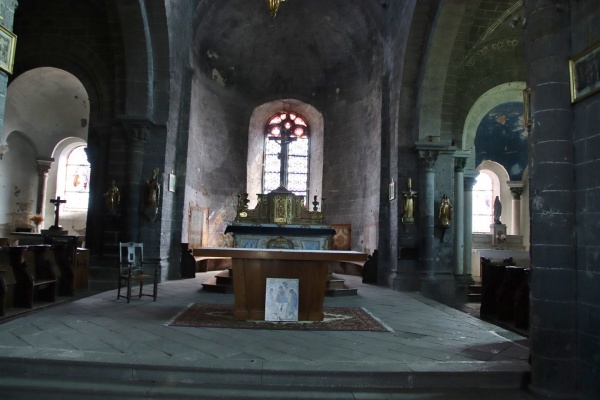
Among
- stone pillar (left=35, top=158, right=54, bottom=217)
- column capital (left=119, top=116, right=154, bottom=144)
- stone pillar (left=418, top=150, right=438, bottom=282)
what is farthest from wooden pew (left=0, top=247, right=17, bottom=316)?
stone pillar (left=35, top=158, right=54, bottom=217)

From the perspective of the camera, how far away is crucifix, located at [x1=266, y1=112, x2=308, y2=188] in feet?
→ 55.2

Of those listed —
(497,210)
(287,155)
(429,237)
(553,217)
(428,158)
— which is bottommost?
(429,237)

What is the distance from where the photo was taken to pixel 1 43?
4590 millimetres

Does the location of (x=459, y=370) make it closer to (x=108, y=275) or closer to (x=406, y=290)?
(x=406, y=290)

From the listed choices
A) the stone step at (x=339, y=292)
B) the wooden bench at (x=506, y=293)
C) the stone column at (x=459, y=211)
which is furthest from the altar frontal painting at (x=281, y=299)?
the stone column at (x=459, y=211)

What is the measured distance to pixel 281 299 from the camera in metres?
5.87

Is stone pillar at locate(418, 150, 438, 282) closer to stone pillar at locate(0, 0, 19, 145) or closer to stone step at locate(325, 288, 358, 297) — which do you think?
stone step at locate(325, 288, 358, 297)

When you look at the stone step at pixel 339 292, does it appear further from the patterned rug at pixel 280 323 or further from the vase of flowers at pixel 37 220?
the vase of flowers at pixel 37 220

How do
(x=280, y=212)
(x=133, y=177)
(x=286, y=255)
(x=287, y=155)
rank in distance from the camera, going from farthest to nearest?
1. (x=287, y=155)
2. (x=280, y=212)
3. (x=133, y=177)
4. (x=286, y=255)

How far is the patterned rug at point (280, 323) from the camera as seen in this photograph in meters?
5.65

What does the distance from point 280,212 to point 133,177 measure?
3353 millimetres

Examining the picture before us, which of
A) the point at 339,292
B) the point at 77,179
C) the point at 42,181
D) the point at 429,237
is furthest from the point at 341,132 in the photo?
the point at 42,181

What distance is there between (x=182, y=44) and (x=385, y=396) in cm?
1033

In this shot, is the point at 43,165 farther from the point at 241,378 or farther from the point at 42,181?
the point at 241,378
